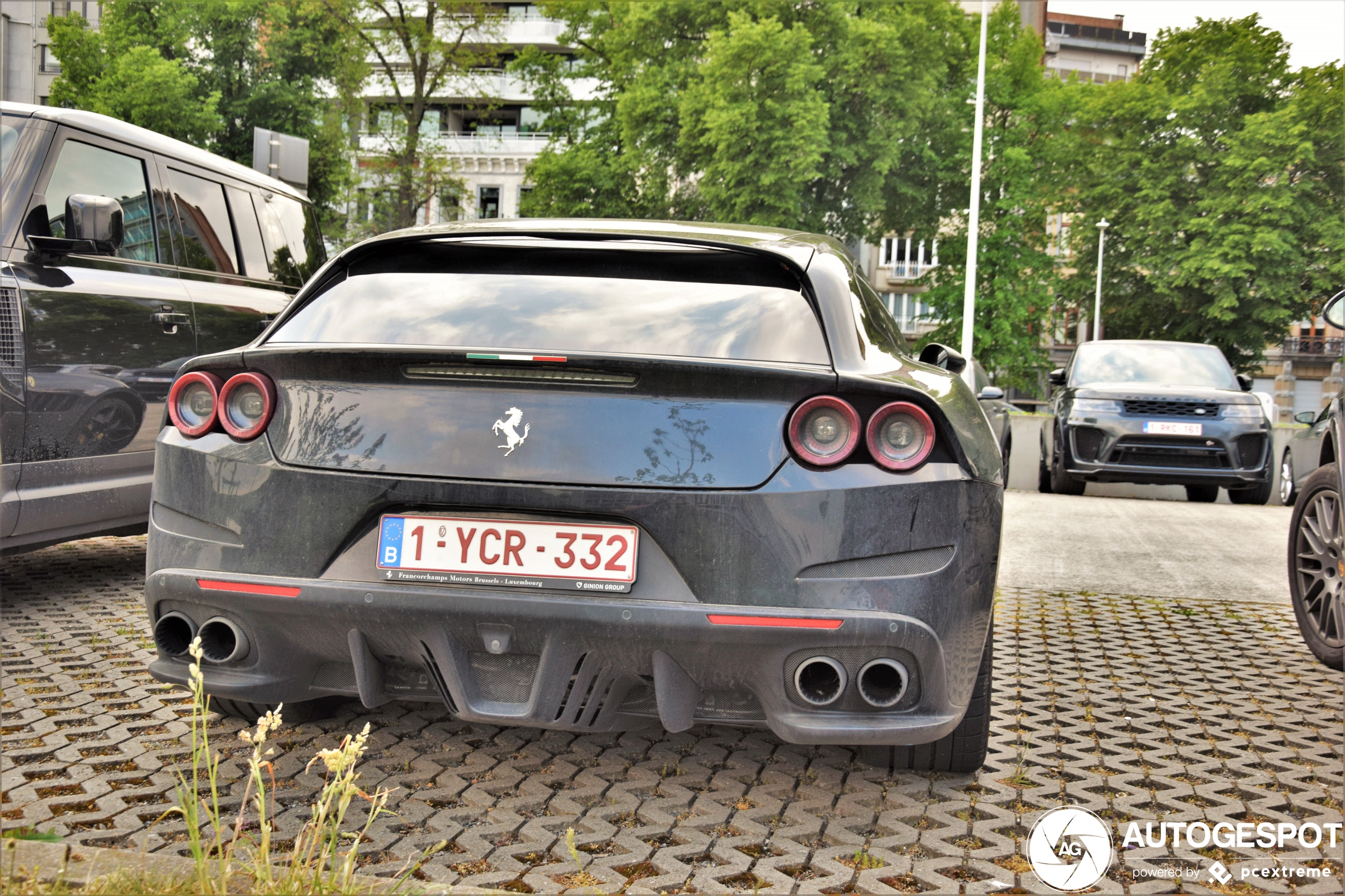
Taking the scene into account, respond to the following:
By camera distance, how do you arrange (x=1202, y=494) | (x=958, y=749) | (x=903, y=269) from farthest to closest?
(x=903, y=269) < (x=1202, y=494) < (x=958, y=749)

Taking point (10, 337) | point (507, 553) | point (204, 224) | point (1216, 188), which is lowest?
point (507, 553)

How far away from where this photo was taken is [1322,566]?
5172 millimetres

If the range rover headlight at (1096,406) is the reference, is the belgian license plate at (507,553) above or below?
below

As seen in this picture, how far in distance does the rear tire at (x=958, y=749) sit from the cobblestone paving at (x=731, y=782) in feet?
0.16

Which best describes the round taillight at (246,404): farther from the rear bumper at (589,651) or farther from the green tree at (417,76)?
the green tree at (417,76)

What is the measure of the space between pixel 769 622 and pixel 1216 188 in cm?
4230

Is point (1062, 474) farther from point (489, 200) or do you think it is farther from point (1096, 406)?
point (489, 200)

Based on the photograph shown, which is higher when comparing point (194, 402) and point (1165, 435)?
point (194, 402)

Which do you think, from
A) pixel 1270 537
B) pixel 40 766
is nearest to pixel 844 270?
pixel 40 766

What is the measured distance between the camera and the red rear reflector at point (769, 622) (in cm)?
270

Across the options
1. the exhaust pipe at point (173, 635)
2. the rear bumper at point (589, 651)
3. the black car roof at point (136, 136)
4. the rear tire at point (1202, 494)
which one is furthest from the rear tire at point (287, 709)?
the rear tire at point (1202, 494)

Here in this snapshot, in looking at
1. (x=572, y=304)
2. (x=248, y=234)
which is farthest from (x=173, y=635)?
(x=248, y=234)

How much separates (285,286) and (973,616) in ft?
18.4

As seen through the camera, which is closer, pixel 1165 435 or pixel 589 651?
pixel 589 651
